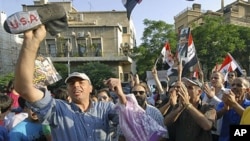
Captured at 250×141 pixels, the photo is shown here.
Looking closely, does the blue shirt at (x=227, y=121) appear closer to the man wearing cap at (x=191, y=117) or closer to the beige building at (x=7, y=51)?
the man wearing cap at (x=191, y=117)

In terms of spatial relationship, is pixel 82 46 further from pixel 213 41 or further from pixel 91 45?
pixel 213 41

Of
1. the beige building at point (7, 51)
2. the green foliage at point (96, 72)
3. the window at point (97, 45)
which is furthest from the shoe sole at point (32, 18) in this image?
the beige building at point (7, 51)

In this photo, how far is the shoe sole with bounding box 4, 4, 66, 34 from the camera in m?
2.01

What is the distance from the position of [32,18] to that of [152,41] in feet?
112

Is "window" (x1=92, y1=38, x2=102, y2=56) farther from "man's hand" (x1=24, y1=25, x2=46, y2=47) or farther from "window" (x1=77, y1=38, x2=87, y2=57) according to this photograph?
"man's hand" (x1=24, y1=25, x2=46, y2=47)

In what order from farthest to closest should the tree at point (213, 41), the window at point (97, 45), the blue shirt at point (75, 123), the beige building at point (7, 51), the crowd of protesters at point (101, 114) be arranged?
1. the window at point (97, 45)
2. the beige building at point (7, 51)
3. the tree at point (213, 41)
4. the blue shirt at point (75, 123)
5. the crowd of protesters at point (101, 114)

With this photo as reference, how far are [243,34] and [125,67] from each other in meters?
14.9

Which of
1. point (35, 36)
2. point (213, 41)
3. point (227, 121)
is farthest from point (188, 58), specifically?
point (213, 41)

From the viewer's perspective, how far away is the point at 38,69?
18.1ft

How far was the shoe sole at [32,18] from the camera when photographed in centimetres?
201

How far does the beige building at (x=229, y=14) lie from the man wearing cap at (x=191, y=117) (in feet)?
165

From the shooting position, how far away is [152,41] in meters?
35.9

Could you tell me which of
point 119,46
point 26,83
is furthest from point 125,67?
point 26,83

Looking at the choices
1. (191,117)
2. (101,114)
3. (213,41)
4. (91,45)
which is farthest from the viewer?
(91,45)
